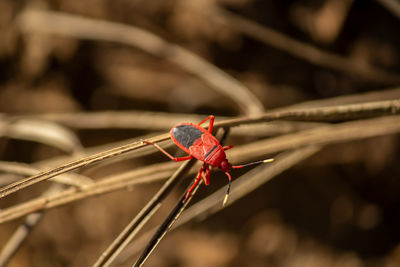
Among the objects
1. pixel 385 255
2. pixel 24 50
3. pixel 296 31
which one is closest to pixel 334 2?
pixel 296 31

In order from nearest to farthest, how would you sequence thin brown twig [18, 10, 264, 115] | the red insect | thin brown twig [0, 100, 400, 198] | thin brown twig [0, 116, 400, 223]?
thin brown twig [0, 100, 400, 198], thin brown twig [0, 116, 400, 223], the red insect, thin brown twig [18, 10, 264, 115]

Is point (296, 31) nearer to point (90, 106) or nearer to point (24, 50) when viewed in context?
point (90, 106)

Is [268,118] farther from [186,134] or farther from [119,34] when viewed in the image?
[119,34]

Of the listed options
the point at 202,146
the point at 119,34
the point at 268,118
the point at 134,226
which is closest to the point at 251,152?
the point at 202,146

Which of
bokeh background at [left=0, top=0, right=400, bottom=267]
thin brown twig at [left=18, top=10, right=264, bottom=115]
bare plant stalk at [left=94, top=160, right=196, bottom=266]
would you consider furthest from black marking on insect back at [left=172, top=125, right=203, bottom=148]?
bokeh background at [left=0, top=0, right=400, bottom=267]

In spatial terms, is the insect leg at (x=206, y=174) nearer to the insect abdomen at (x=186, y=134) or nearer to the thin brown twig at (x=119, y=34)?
the insect abdomen at (x=186, y=134)

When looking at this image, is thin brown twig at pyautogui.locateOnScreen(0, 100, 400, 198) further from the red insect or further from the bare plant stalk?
the red insect
